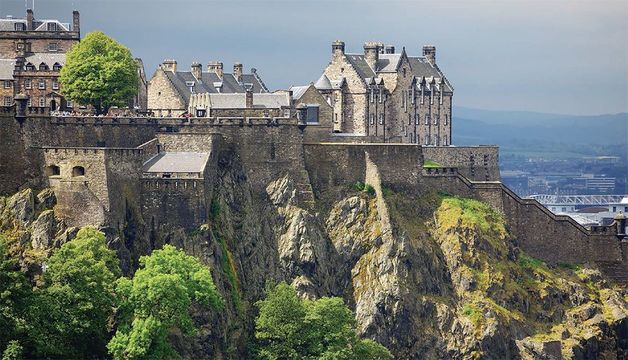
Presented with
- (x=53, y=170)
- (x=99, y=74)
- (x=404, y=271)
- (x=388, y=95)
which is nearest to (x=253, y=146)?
(x=99, y=74)

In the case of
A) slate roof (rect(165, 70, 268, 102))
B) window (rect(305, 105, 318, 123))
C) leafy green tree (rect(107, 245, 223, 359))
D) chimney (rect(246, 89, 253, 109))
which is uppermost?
slate roof (rect(165, 70, 268, 102))

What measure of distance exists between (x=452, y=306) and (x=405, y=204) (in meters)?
8.04

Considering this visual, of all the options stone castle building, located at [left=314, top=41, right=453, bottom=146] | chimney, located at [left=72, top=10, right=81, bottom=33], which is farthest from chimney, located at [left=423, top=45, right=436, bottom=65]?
chimney, located at [left=72, top=10, right=81, bottom=33]

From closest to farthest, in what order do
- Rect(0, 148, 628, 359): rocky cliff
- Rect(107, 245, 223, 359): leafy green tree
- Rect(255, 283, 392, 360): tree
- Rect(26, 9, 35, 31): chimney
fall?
1. Rect(107, 245, 223, 359): leafy green tree
2. Rect(255, 283, 392, 360): tree
3. Rect(0, 148, 628, 359): rocky cliff
4. Rect(26, 9, 35, 31): chimney

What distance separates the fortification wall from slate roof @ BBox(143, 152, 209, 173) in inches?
1011

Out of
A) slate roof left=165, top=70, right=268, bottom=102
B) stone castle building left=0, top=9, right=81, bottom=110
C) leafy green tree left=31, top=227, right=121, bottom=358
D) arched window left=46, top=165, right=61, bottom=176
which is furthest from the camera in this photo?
slate roof left=165, top=70, right=268, bottom=102

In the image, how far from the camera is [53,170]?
300 ft

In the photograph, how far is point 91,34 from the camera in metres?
106

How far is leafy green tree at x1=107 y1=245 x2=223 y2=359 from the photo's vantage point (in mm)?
83625

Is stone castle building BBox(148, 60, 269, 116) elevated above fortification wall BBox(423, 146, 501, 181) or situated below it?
above

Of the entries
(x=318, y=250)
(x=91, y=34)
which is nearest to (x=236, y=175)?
(x=318, y=250)

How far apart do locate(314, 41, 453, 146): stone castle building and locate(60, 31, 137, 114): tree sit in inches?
833

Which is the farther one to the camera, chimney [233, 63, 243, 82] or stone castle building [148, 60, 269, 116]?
chimney [233, 63, 243, 82]

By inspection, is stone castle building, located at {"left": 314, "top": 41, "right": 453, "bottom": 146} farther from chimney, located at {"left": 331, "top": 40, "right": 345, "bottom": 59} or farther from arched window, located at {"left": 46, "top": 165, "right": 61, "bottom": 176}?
arched window, located at {"left": 46, "top": 165, "right": 61, "bottom": 176}
